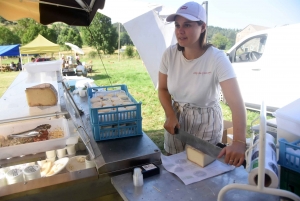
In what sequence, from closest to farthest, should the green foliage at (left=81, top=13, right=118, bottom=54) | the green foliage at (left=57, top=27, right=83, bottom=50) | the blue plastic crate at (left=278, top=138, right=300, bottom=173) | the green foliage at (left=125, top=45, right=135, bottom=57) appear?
1. the blue plastic crate at (left=278, top=138, right=300, bottom=173)
2. the green foliage at (left=81, top=13, right=118, bottom=54)
3. the green foliage at (left=125, top=45, right=135, bottom=57)
4. the green foliage at (left=57, top=27, right=83, bottom=50)

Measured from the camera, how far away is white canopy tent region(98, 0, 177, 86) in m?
4.68

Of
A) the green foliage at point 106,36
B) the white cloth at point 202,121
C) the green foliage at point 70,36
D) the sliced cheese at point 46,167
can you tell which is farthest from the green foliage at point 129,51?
the sliced cheese at point 46,167

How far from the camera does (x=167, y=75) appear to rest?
69.6 inches

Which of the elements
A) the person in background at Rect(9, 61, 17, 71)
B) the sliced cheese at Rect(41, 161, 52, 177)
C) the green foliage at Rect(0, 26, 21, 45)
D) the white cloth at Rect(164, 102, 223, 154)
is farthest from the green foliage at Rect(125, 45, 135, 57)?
the sliced cheese at Rect(41, 161, 52, 177)

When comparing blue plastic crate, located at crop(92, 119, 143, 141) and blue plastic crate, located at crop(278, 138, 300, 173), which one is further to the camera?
blue plastic crate, located at crop(92, 119, 143, 141)

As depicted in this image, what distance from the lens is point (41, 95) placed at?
6.97 feet

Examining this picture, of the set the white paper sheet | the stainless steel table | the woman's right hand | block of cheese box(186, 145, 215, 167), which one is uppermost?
the woman's right hand

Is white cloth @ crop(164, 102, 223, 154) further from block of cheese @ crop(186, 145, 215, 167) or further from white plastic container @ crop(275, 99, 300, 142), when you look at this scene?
white plastic container @ crop(275, 99, 300, 142)

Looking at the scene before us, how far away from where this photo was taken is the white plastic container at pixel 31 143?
4.95ft

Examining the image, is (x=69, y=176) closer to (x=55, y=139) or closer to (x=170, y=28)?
(x=55, y=139)

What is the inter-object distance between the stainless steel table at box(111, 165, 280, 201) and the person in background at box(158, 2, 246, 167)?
24 centimetres

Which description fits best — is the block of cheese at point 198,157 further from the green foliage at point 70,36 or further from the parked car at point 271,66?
the green foliage at point 70,36

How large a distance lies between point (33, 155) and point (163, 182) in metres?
0.97

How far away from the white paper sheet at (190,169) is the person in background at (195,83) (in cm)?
20
